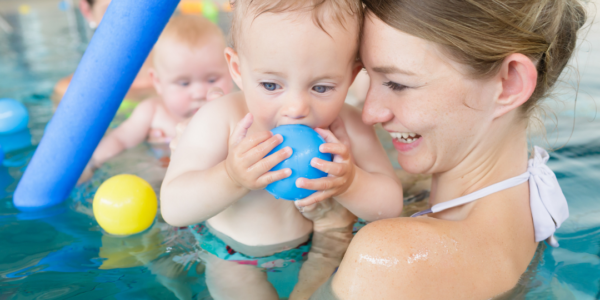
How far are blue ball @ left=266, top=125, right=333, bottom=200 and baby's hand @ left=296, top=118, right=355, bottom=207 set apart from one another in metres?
0.02

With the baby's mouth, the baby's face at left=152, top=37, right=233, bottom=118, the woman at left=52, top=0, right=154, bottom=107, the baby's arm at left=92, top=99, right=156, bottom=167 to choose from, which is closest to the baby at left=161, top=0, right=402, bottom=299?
the baby's mouth

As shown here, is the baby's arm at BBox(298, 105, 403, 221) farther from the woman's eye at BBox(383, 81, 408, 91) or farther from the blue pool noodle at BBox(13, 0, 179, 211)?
the blue pool noodle at BBox(13, 0, 179, 211)

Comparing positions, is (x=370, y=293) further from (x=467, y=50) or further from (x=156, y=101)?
(x=156, y=101)

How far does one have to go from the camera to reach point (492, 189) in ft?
6.22

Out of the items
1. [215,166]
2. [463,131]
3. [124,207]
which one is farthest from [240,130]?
[124,207]

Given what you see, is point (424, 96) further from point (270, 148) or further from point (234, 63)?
point (234, 63)

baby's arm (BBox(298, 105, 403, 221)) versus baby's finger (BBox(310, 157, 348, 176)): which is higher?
baby's finger (BBox(310, 157, 348, 176))

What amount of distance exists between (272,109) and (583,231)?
6.04 feet

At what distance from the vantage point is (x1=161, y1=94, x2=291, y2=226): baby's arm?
1552 millimetres

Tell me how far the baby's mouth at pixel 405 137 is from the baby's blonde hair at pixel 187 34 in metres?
1.98

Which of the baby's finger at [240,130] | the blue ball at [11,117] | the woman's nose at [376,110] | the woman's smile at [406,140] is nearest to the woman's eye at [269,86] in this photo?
the baby's finger at [240,130]

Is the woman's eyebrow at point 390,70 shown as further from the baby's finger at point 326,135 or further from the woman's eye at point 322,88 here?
the baby's finger at point 326,135

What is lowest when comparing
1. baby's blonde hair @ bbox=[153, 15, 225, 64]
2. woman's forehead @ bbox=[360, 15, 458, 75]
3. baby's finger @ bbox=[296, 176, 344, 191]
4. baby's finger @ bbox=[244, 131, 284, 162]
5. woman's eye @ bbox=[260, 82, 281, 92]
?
baby's blonde hair @ bbox=[153, 15, 225, 64]

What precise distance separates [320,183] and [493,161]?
842mm
